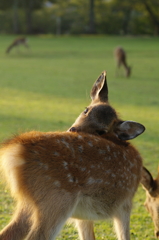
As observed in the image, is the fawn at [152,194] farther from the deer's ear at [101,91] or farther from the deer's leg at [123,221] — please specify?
the deer's ear at [101,91]

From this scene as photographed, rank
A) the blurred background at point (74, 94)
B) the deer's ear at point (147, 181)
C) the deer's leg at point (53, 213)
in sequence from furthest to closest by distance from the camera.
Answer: the blurred background at point (74, 94) < the deer's ear at point (147, 181) < the deer's leg at point (53, 213)

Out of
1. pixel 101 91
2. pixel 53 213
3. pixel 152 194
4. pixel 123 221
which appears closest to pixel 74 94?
pixel 101 91

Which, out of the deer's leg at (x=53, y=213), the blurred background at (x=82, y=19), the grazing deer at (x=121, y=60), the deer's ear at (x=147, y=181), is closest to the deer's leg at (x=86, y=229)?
the deer's ear at (x=147, y=181)

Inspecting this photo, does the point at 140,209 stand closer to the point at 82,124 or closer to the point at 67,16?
the point at 82,124

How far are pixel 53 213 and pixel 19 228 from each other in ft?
1.78

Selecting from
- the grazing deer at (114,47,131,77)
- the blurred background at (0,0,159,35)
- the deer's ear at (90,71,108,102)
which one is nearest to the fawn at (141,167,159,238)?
the deer's ear at (90,71,108,102)

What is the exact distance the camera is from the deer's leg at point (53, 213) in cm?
285

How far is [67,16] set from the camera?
169ft

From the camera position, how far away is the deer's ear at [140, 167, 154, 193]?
3.88 metres

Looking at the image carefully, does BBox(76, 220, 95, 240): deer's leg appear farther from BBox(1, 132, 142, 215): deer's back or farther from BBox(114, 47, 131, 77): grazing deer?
BBox(114, 47, 131, 77): grazing deer

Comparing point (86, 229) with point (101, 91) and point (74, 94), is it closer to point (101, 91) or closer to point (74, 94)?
point (101, 91)

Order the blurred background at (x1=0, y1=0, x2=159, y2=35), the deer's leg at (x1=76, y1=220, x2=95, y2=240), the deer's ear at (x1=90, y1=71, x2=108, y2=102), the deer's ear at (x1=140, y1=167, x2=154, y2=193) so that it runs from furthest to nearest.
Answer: the blurred background at (x1=0, y1=0, x2=159, y2=35)
the deer's ear at (x1=90, y1=71, x2=108, y2=102)
the deer's ear at (x1=140, y1=167, x2=154, y2=193)
the deer's leg at (x1=76, y1=220, x2=95, y2=240)

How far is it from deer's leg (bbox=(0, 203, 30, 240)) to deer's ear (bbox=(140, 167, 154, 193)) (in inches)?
43.4

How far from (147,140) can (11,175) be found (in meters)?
4.51
